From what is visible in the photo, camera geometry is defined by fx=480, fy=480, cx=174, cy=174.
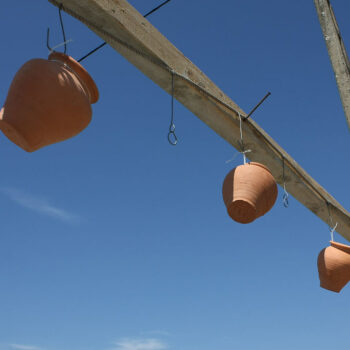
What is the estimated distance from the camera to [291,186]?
2625mm

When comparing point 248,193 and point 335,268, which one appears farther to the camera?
point 335,268

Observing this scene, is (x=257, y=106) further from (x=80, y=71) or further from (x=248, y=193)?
(x=80, y=71)

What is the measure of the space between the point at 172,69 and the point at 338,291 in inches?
52.6

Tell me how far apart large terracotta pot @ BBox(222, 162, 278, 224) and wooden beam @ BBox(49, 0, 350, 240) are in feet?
1.30

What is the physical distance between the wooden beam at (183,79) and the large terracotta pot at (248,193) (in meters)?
0.40

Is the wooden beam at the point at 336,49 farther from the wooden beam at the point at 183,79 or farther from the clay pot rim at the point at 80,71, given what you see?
the clay pot rim at the point at 80,71

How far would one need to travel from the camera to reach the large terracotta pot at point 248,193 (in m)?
1.71

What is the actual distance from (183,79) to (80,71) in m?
0.58

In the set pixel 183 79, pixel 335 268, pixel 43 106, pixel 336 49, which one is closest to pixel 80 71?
pixel 43 106

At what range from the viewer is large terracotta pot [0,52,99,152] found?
4.01 feet

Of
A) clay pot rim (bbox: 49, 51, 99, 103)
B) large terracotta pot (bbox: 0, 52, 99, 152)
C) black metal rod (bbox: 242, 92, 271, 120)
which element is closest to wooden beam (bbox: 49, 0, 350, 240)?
black metal rod (bbox: 242, 92, 271, 120)

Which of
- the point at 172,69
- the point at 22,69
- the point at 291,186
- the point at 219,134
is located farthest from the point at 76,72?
the point at 291,186

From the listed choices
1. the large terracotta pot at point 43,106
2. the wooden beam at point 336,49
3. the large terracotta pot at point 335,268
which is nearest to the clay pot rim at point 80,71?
the large terracotta pot at point 43,106

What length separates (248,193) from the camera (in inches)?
67.1
